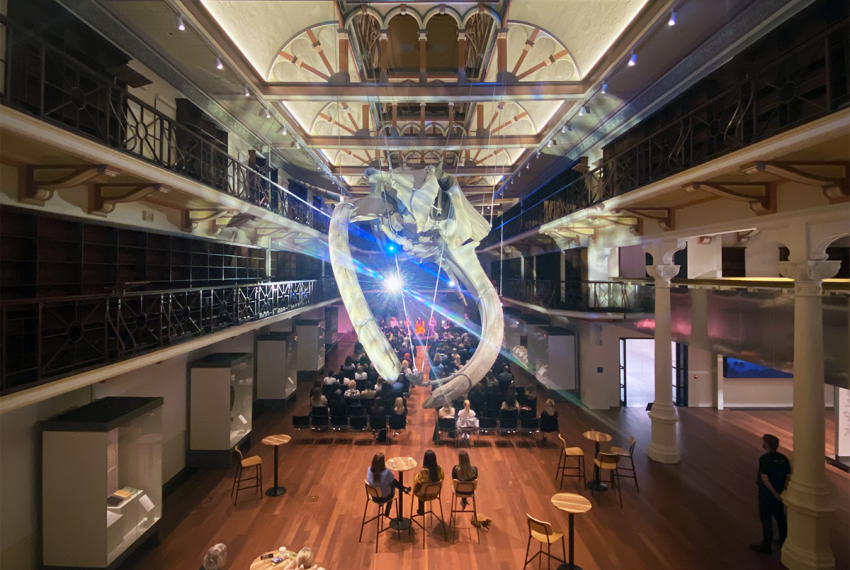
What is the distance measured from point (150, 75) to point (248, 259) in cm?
534

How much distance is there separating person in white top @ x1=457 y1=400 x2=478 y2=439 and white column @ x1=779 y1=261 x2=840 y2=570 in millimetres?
5974

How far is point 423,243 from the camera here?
16.4 feet

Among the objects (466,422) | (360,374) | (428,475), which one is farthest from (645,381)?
(428,475)

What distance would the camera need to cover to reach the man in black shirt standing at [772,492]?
6.06 metres

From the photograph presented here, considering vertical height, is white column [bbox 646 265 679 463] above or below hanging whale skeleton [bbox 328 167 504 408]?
below

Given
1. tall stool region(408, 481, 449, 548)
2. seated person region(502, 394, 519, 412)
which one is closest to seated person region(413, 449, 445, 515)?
tall stool region(408, 481, 449, 548)

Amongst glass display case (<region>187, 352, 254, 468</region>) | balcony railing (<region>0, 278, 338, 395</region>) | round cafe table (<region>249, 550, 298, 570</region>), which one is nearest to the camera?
balcony railing (<region>0, 278, 338, 395</region>)

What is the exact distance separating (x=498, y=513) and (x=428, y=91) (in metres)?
7.82

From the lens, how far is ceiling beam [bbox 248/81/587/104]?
25.8ft

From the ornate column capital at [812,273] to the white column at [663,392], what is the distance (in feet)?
11.6

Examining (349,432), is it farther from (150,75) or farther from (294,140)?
(150,75)

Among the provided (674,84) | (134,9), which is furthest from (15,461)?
(674,84)

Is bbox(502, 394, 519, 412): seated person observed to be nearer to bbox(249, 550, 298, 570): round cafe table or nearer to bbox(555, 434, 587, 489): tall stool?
bbox(555, 434, 587, 489): tall stool

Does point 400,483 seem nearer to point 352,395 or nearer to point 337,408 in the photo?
point 337,408
